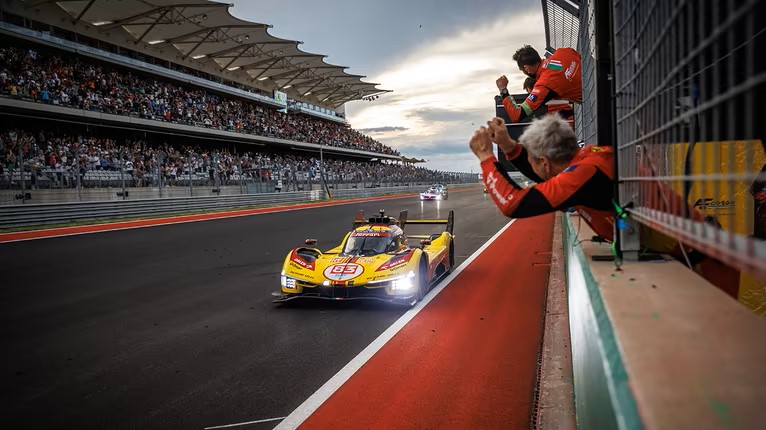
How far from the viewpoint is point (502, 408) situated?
12.3 feet

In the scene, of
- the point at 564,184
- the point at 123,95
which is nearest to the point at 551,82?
the point at 564,184

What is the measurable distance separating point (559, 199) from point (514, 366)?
8.19 ft

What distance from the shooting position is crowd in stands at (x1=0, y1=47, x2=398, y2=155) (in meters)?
24.8

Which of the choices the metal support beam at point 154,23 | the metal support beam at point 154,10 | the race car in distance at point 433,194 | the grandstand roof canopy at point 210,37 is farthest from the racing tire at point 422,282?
the metal support beam at point 154,23

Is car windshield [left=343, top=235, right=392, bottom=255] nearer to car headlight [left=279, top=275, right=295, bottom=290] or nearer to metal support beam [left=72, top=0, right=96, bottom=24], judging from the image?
car headlight [left=279, top=275, right=295, bottom=290]

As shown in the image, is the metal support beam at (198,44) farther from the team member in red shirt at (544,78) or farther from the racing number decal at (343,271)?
the team member in red shirt at (544,78)

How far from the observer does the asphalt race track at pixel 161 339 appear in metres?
3.82

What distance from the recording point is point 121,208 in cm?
1878

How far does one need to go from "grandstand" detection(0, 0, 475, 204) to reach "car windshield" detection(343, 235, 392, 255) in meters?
12.7

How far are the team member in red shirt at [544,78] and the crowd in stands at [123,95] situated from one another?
2497cm

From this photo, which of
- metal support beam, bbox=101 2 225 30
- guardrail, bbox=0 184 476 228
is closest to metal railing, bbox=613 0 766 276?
guardrail, bbox=0 184 476 228

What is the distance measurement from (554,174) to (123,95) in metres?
31.9

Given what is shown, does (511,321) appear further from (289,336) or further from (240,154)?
(240,154)

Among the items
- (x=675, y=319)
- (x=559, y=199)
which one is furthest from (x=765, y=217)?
(x=675, y=319)
